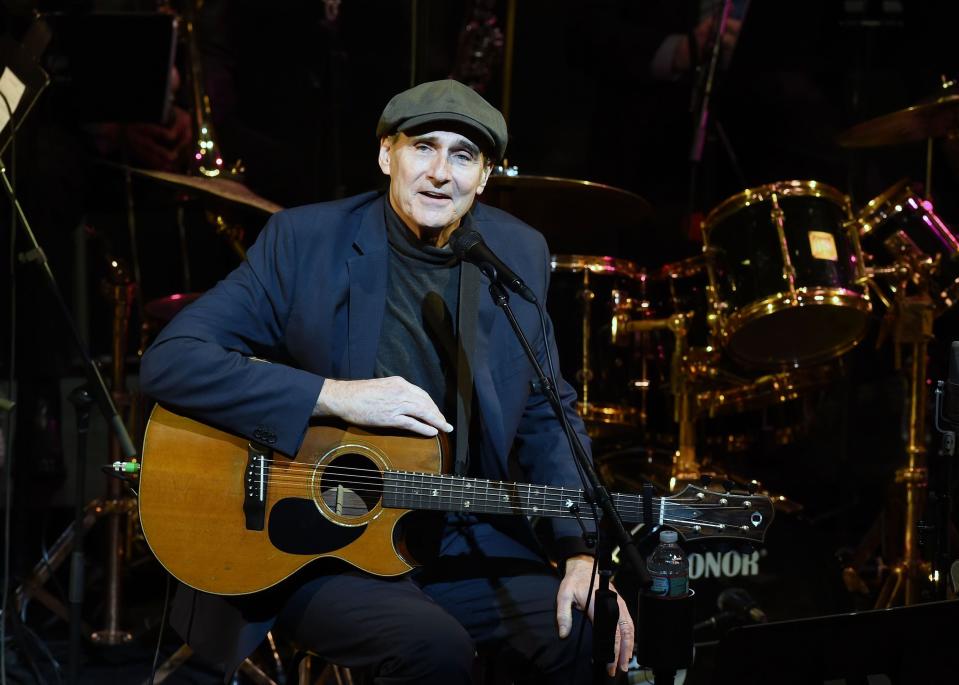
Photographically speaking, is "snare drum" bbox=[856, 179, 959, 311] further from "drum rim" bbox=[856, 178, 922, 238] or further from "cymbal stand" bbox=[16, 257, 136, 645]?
"cymbal stand" bbox=[16, 257, 136, 645]

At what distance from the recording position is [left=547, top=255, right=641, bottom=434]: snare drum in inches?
180

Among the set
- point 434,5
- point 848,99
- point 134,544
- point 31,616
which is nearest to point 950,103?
point 848,99

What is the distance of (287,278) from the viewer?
3.15 metres

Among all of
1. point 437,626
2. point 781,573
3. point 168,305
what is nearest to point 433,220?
point 437,626

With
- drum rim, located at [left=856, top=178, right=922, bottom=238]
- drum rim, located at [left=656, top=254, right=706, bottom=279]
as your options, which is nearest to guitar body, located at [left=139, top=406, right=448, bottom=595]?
drum rim, located at [left=656, top=254, right=706, bottom=279]

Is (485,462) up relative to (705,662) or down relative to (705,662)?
up

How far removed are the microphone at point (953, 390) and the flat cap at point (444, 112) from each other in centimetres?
138

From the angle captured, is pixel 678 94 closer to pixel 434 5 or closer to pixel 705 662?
pixel 434 5

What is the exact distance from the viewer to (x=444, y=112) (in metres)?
3.12

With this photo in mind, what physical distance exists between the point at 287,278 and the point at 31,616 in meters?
2.73

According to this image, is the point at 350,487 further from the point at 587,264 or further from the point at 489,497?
the point at 587,264

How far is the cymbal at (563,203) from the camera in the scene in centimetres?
415

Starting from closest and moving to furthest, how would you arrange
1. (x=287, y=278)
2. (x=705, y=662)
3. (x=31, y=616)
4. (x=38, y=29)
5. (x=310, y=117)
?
(x=287, y=278) → (x=38, y=29) → (x=705, y=662) → (x=31, y=616) → (x=310, y=117)

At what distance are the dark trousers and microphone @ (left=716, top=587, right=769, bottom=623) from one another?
48.4 inches
